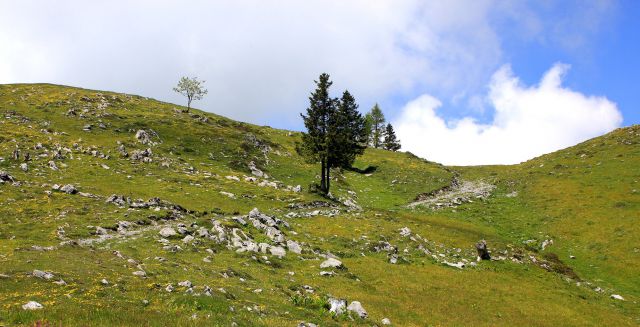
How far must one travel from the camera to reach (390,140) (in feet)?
507

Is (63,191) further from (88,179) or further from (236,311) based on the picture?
(236,311)

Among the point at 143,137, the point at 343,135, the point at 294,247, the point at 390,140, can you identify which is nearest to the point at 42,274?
the point at 294,247

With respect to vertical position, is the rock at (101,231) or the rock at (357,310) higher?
the rock at (101,231)

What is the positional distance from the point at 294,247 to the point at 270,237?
249 cm

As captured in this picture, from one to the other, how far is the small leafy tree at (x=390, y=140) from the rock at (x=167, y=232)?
127181 millimetres

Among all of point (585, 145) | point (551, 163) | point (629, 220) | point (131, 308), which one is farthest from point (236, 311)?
point (585, 145)

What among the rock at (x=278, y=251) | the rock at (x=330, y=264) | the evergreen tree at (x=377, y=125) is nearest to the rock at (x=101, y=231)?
the rock at (x=278, y=251)

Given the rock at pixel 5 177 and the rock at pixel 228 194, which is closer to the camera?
the rock at pixel 5 177

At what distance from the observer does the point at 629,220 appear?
5012cm

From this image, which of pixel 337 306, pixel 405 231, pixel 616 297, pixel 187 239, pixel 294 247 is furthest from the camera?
pixel 405 231

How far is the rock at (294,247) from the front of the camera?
114 ft

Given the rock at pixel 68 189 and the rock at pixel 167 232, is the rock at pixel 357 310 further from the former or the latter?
the rock at pixel 68 189

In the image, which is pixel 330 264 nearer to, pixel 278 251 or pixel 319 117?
pixel 278 251

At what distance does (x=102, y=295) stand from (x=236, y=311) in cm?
544
